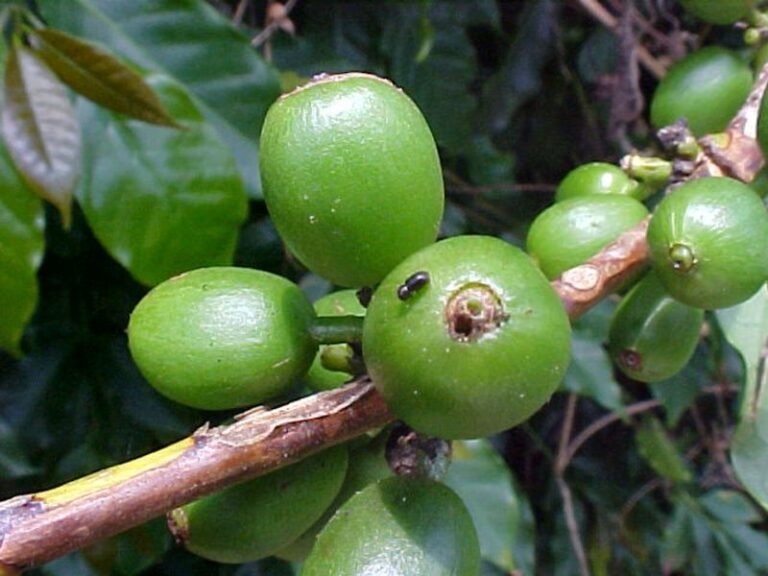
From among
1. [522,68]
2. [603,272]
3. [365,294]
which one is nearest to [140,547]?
[365,294]

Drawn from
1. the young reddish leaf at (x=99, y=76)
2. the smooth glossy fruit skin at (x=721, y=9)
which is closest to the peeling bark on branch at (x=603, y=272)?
the smooth glossy fruit skin at (x=721, y=9)

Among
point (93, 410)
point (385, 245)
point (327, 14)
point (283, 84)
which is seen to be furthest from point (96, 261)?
point (385, 245)

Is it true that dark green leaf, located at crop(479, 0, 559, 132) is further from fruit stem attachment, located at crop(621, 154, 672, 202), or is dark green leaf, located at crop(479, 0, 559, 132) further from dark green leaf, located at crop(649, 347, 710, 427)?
fruit stem attachment, located at crop(621, 154, 672, 202)

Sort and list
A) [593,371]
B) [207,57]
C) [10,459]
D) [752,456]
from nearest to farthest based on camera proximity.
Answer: [752,456]
[10,459]
[207,57]
[593,371]

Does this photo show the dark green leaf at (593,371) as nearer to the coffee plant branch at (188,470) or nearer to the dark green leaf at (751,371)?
the dark green leaf at (751,371)

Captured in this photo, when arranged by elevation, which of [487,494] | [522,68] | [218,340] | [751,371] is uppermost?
[218,340]

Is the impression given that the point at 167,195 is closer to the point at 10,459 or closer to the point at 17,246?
the point at 17,246
